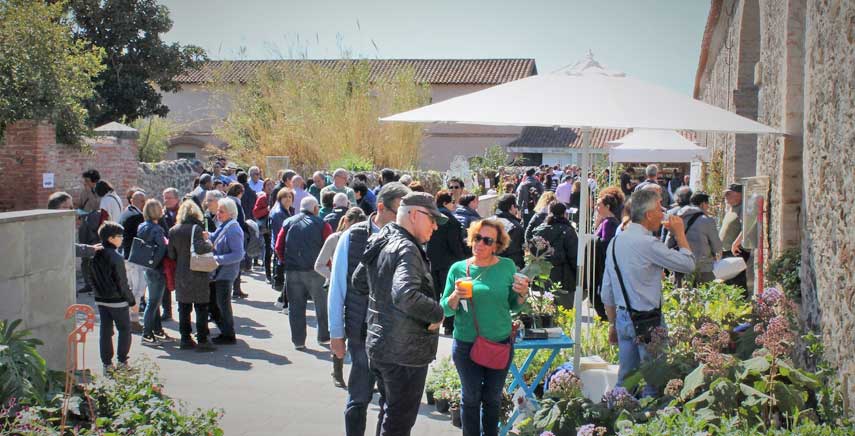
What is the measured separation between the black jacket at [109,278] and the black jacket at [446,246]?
342 cm

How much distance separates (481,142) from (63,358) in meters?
49.4

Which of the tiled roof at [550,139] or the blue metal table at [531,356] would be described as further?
the tiled roof at [550,139]

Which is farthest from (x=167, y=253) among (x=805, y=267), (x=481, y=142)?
(x=481, y=142)

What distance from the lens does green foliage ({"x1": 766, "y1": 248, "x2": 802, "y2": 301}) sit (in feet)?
24.7

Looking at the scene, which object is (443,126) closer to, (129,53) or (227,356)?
(129,53)

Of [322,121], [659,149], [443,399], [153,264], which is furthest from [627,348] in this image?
[322,121]

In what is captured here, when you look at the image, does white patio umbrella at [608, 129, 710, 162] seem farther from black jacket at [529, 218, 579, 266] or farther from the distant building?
the distant building

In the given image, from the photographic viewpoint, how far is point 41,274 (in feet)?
20.2

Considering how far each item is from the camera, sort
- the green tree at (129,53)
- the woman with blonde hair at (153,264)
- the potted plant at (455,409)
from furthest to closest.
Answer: the green tree at (129,53)
the woman with blonde hair at (153,264)
the potted plant at (455,409)

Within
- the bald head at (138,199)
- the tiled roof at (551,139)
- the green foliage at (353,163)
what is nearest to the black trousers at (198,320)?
the bald head at (138,199)

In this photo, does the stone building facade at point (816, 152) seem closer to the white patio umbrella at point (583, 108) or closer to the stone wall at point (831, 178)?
the stone wall at point (831, 178)

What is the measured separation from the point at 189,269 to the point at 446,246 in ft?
9.48

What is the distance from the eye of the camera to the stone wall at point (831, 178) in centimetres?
555

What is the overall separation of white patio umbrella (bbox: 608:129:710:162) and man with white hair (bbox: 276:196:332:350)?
9.52 metres
